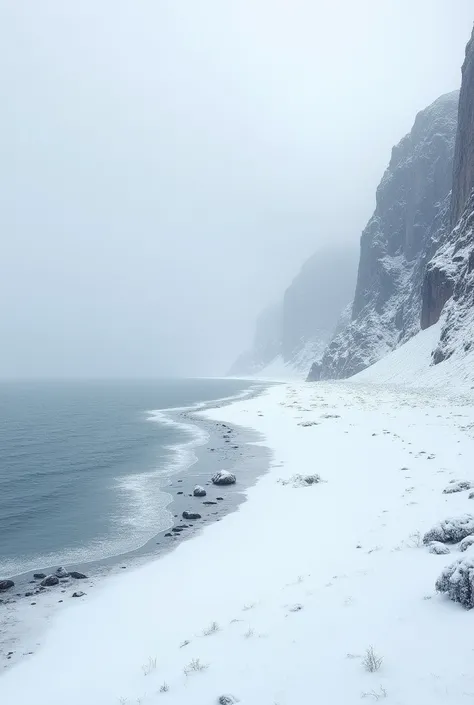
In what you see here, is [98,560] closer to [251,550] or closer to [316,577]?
[251,550]

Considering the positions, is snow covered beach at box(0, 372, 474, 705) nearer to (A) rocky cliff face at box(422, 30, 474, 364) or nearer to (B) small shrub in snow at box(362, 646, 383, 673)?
(B) small shrub in snow at box(362, 646, 383, 673)

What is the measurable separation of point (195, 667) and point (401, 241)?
546 ft

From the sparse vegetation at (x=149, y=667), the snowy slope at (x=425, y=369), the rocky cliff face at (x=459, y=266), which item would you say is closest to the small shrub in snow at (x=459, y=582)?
the sparse vegetation at (x=149, y=667)

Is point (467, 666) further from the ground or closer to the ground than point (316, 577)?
further from the ground

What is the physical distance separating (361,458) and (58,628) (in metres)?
15.6

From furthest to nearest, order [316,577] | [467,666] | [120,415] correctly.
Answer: [120,415] → [316,577] → [467,666]

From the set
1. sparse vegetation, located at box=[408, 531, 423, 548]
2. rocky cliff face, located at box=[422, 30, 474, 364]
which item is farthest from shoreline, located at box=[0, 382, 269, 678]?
rocky cliff face, located at box=[422, 30, 474, 364]

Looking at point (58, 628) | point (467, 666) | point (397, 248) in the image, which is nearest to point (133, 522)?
point (58, 628)

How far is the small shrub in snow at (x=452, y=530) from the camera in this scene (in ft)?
29.5

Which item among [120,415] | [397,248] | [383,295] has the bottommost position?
[120,415]

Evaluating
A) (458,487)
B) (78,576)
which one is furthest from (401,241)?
(78,576)

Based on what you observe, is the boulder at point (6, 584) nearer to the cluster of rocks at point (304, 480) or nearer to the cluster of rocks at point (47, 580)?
the cluster of rocks at point (47, 580)

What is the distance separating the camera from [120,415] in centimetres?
5806

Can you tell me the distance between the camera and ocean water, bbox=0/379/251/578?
14633 mm
